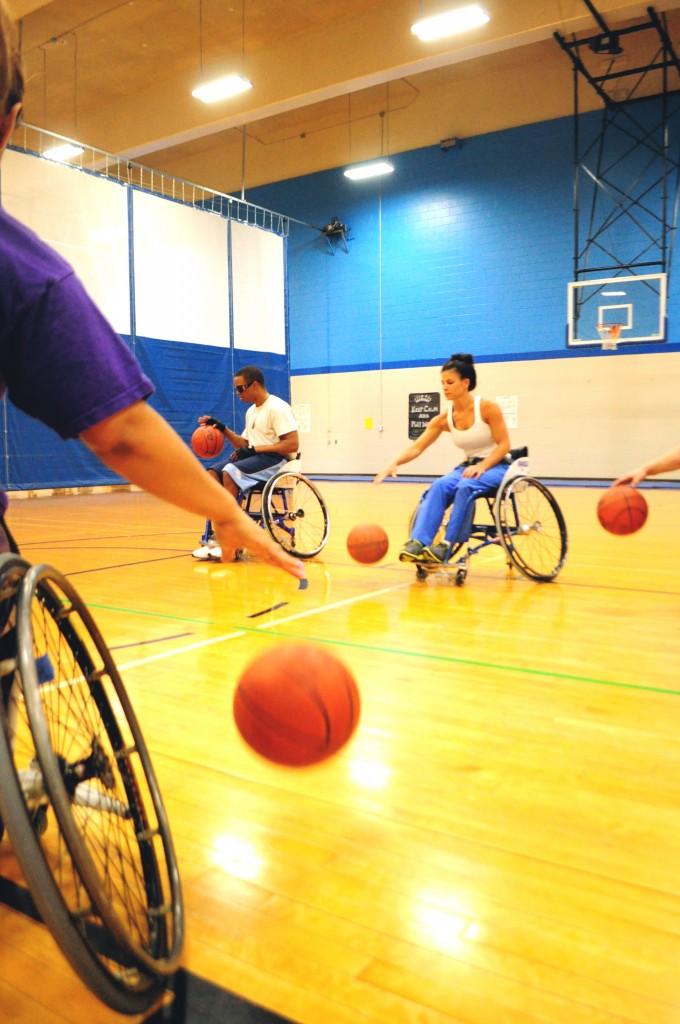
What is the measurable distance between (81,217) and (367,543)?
6931mm

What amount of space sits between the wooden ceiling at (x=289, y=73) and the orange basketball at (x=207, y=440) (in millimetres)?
5979

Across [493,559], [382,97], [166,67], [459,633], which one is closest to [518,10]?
[382,97]

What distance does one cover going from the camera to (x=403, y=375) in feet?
40.3

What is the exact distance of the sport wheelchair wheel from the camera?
80 centimetres

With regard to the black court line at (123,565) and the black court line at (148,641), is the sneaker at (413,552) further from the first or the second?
the black court line at (123,565)

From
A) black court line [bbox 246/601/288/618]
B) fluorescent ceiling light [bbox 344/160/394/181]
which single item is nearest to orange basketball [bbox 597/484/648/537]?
black court line [bbox 246/601/288/618]

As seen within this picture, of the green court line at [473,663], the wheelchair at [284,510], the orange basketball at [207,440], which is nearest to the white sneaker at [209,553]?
the wheelchair at [284,510]

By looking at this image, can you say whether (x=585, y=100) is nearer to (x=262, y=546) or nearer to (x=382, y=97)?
(x=382, y=97)

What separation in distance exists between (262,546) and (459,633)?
82.1 inches

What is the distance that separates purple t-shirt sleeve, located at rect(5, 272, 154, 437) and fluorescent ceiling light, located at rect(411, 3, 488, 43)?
870 centimetres

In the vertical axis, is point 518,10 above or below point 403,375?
above

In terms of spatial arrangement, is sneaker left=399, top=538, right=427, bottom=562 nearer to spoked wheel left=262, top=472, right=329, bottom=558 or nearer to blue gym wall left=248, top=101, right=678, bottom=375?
spoked wheel left=262, top=472, right=329, bottom=558

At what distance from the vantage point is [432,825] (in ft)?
4.83

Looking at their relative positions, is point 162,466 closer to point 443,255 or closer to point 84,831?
point 84,831
